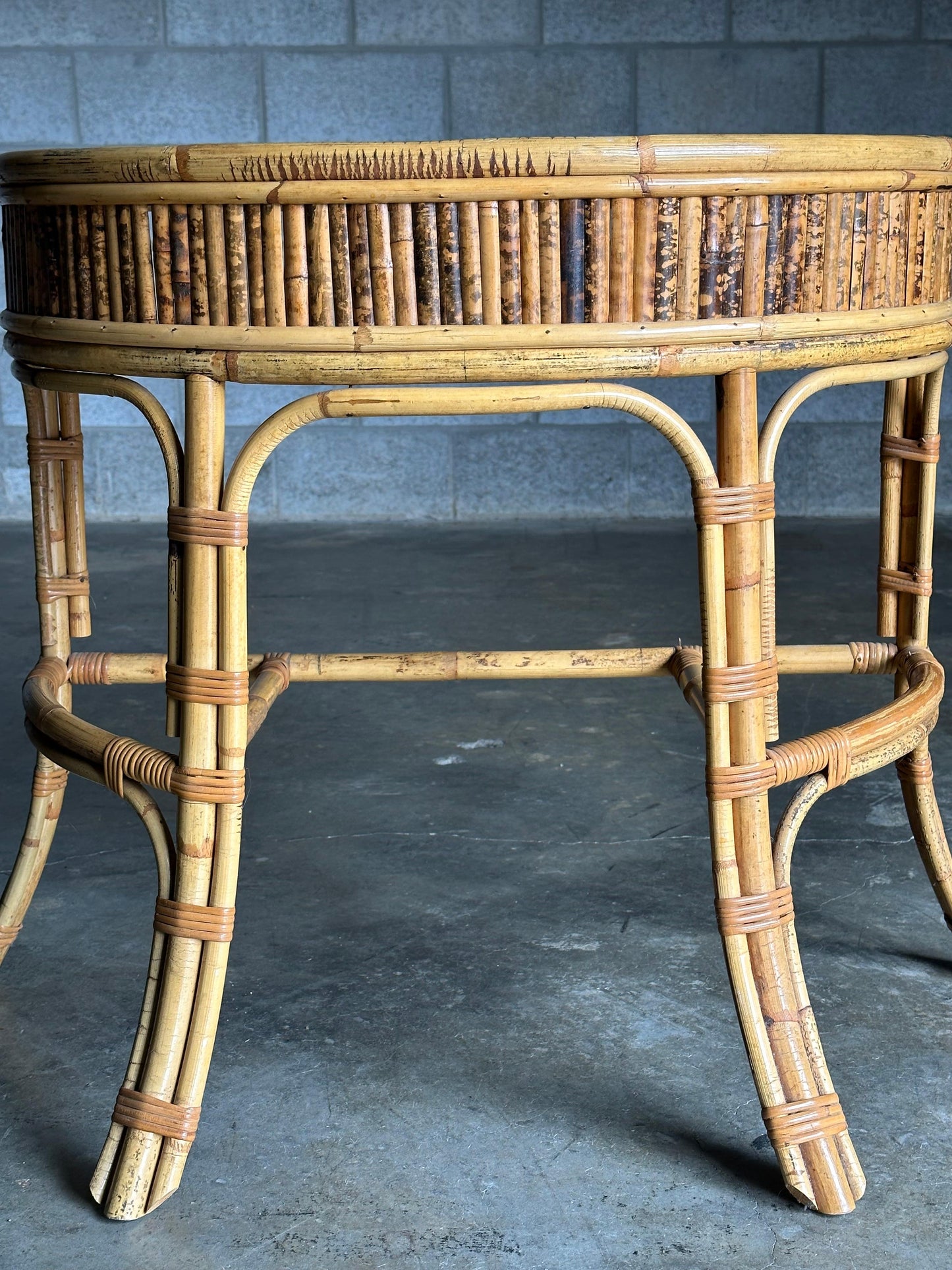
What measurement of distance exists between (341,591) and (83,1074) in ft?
6.54

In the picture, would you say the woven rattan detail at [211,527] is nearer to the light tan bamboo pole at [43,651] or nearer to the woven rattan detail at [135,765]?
the woven rattan detail at [135,765]

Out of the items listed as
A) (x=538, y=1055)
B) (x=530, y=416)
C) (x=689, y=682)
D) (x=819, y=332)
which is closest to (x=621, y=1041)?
(x=538, y=1055)

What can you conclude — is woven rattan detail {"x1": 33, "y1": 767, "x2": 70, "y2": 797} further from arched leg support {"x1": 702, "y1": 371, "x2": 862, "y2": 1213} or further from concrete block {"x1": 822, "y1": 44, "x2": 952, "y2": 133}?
concrete block {"x1": 822, "y1": 44, "x2": 952, "y2": 133}

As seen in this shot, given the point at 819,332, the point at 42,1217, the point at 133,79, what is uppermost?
the point at 133,79

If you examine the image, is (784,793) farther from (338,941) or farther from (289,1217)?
(289,1217)

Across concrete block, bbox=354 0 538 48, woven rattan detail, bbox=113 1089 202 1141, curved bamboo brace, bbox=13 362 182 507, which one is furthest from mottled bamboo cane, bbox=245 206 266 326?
concrete block, bbox=354 0 538 48

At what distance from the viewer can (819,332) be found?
994mm

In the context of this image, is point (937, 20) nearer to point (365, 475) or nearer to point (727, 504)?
point (365, 475)

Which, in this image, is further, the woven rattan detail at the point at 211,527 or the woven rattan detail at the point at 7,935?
the woven rattan detail at the point at 7,935

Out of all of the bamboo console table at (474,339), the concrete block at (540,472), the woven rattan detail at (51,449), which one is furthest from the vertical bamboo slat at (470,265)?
the concrete block at (540,472)

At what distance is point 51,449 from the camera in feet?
4.43

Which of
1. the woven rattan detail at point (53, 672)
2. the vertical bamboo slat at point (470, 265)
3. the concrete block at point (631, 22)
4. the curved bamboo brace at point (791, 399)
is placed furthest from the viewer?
the concrete block at point (631, 22)

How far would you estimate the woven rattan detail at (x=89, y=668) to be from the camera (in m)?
1.37

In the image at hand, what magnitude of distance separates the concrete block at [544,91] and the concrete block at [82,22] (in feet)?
2.84
